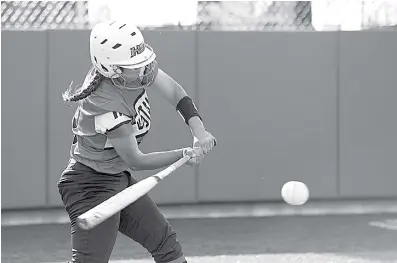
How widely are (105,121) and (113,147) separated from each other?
7.6 inches

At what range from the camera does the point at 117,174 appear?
3.54 metres

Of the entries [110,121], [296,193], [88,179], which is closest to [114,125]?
[110,121]

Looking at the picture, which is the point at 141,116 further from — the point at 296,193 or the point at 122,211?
the point at 296,193

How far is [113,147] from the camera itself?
11.3 feet

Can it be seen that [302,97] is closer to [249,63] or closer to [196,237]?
[249,63]

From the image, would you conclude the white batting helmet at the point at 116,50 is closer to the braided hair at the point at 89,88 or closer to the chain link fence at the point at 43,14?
the braided hair at the point at 89,88

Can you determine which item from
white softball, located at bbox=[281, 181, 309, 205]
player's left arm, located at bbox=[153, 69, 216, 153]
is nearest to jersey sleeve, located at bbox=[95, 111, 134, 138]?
player's left arm, located at bbox=[153, 69, 216, 153]

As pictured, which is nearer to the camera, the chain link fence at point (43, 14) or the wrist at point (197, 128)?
the wrist at point (197, 128)

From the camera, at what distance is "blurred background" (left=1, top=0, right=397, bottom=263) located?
24.6 ft

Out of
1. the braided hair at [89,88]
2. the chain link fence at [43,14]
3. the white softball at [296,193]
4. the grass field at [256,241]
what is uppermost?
the chain link fence at [43,14]

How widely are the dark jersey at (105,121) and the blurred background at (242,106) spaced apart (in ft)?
12.2

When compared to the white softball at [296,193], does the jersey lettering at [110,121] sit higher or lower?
higher

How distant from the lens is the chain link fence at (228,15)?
25.2 ft

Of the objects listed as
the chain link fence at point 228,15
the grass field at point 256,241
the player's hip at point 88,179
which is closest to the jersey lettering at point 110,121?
the player's hip at point 88,179
